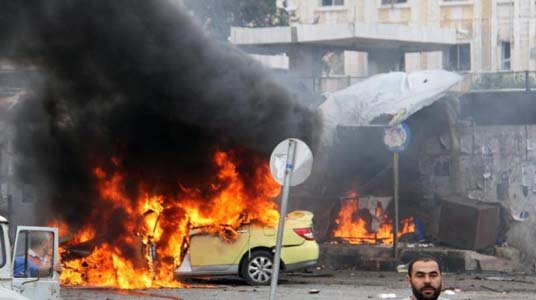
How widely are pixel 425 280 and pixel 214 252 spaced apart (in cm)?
1299

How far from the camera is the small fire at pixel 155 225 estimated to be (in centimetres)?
1997

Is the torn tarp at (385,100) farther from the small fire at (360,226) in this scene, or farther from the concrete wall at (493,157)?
the small fire at (360,226)

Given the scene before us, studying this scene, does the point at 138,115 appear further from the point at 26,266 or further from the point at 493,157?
the point at 26,266

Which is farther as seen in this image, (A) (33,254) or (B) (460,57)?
(B) (460,57)

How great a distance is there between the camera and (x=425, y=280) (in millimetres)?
6680

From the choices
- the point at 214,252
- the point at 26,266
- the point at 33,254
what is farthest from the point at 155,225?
the point at 26,266

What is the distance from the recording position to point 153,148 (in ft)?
73.6

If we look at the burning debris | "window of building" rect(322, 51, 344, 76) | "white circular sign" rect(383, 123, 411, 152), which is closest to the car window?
the burning debris

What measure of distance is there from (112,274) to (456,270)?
679 cm

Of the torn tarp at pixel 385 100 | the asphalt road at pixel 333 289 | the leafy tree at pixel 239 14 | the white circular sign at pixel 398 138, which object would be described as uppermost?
the leafy tree at pixel 239 14

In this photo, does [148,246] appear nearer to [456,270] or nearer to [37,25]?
[37,25]

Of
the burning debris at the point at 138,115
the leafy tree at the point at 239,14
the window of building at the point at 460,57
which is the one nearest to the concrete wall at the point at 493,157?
the burning debris at the point at 138,115

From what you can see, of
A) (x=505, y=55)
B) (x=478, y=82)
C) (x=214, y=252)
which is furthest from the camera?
(x=505, y=55)

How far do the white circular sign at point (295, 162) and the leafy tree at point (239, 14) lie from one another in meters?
27.7
